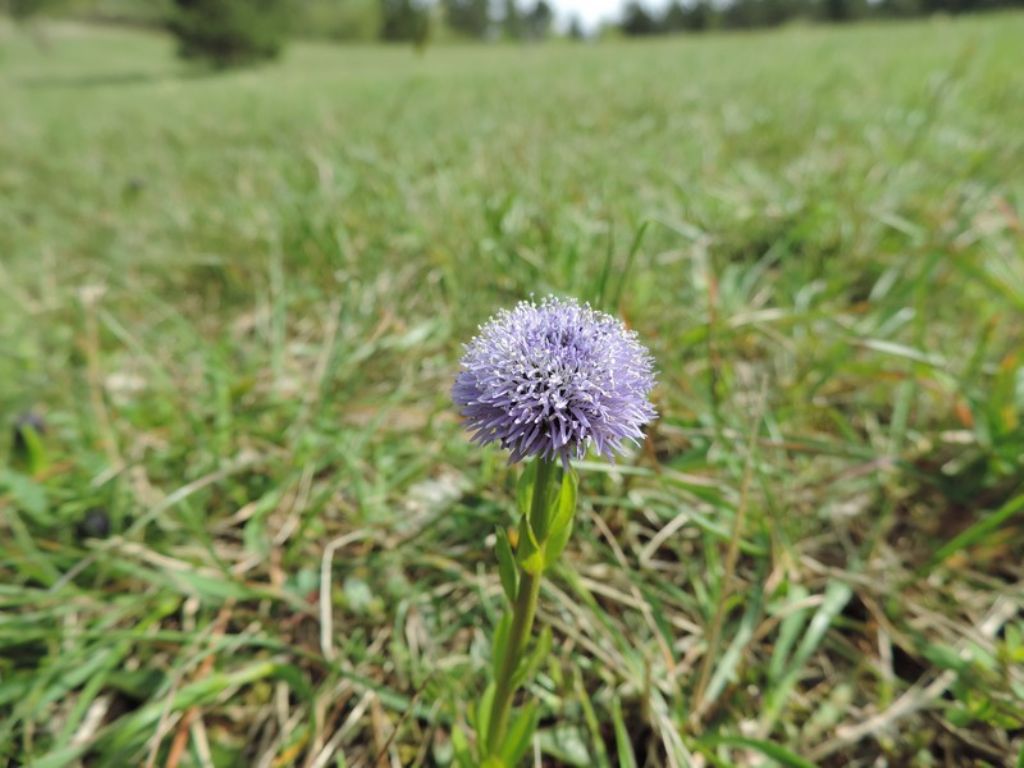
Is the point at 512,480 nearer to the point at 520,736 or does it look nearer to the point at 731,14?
the point at 520,736

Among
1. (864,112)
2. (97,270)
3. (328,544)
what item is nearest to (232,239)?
(97,270)

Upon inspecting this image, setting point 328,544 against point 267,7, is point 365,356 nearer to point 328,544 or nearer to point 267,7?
point 328,544

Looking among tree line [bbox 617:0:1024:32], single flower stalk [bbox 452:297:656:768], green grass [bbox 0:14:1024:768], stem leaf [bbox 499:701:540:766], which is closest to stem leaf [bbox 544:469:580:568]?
single flower stalk [bbox 452:297:656:768]

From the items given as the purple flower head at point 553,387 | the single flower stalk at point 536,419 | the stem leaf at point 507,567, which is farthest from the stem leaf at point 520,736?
the purple flower head at point 553,387

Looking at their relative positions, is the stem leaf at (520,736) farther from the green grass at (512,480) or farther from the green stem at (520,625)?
the green grass at (512,480)

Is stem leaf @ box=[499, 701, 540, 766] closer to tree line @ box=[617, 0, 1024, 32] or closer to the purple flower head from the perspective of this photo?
the purple flower head

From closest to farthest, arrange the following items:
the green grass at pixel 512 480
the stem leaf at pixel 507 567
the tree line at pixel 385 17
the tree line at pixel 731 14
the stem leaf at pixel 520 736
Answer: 1. the stem leaf at pixel 507 567
2. the stem leaf at pixel 520 736
3. the green grass at pixel 512 480
4. the tree line at pixel 385 17
5. the tree line at pixel 731 14

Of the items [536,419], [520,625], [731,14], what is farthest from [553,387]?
[731,14]
